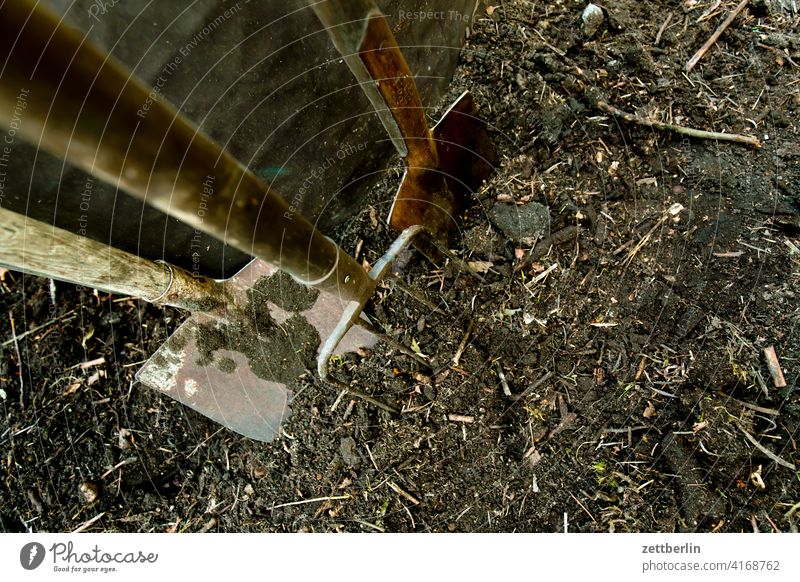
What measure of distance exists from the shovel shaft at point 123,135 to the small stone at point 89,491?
3.77 feet

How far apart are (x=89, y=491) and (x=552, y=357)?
1597 millimetres

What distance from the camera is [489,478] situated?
5.41 ft

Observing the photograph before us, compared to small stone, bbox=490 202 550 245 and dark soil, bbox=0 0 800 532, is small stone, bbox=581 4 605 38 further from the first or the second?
small stone, bbox=490 202 550 245

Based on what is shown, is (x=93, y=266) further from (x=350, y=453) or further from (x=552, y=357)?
(x=552, y=357)

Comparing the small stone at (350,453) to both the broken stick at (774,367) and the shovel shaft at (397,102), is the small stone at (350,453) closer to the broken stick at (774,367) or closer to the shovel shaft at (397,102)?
the shovel shaft at (397,102)

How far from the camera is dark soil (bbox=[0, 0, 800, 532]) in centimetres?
159

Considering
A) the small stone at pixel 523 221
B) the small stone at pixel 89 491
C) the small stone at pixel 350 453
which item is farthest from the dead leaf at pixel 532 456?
the small stone at pixel 89 491
